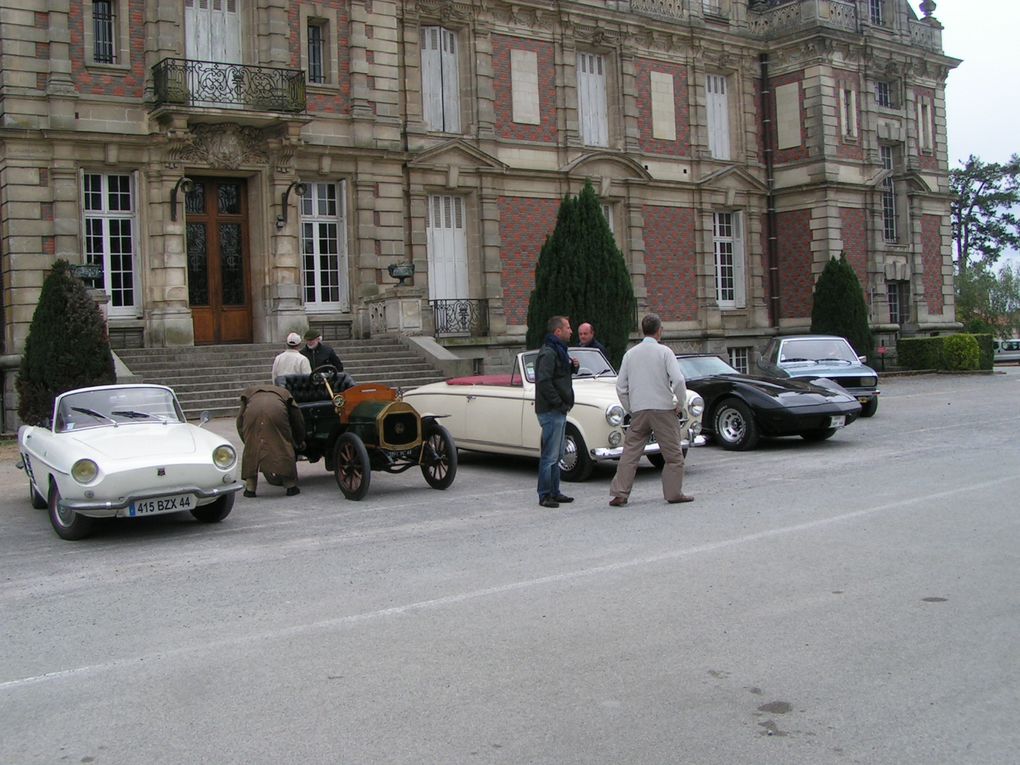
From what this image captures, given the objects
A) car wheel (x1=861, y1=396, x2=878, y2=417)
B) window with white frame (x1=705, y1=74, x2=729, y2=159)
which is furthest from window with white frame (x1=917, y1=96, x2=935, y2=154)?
car wheel (x1=861, y1=396, x2=878, y2=417)

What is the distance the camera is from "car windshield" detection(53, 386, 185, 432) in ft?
34.6

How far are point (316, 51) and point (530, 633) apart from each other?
832 inches

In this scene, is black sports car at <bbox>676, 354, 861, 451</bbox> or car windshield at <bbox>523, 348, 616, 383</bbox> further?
black sports car at <bbox>676, 354, 861, 451</bbox>

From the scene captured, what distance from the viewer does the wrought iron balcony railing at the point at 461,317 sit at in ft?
89.9

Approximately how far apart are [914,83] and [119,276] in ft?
91.4

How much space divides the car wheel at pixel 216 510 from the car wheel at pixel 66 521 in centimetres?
103

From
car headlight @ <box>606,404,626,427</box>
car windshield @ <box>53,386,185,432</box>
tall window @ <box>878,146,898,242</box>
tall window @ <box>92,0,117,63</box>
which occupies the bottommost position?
car headlight @ <box>606,404,626,427</box>

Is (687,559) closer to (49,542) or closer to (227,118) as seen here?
(49,542)

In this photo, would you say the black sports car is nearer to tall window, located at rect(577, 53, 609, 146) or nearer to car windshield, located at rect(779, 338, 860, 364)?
car windshield, located at rect(779, 338, 860, 364)

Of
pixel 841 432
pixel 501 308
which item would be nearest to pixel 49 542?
pixel 841 432

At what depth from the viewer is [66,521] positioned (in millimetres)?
9594

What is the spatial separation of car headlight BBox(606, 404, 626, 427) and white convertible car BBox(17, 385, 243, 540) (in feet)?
14.1

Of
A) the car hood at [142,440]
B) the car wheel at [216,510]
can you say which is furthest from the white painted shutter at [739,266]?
the car wheel at [216,510]

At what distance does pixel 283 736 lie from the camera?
183 inches
